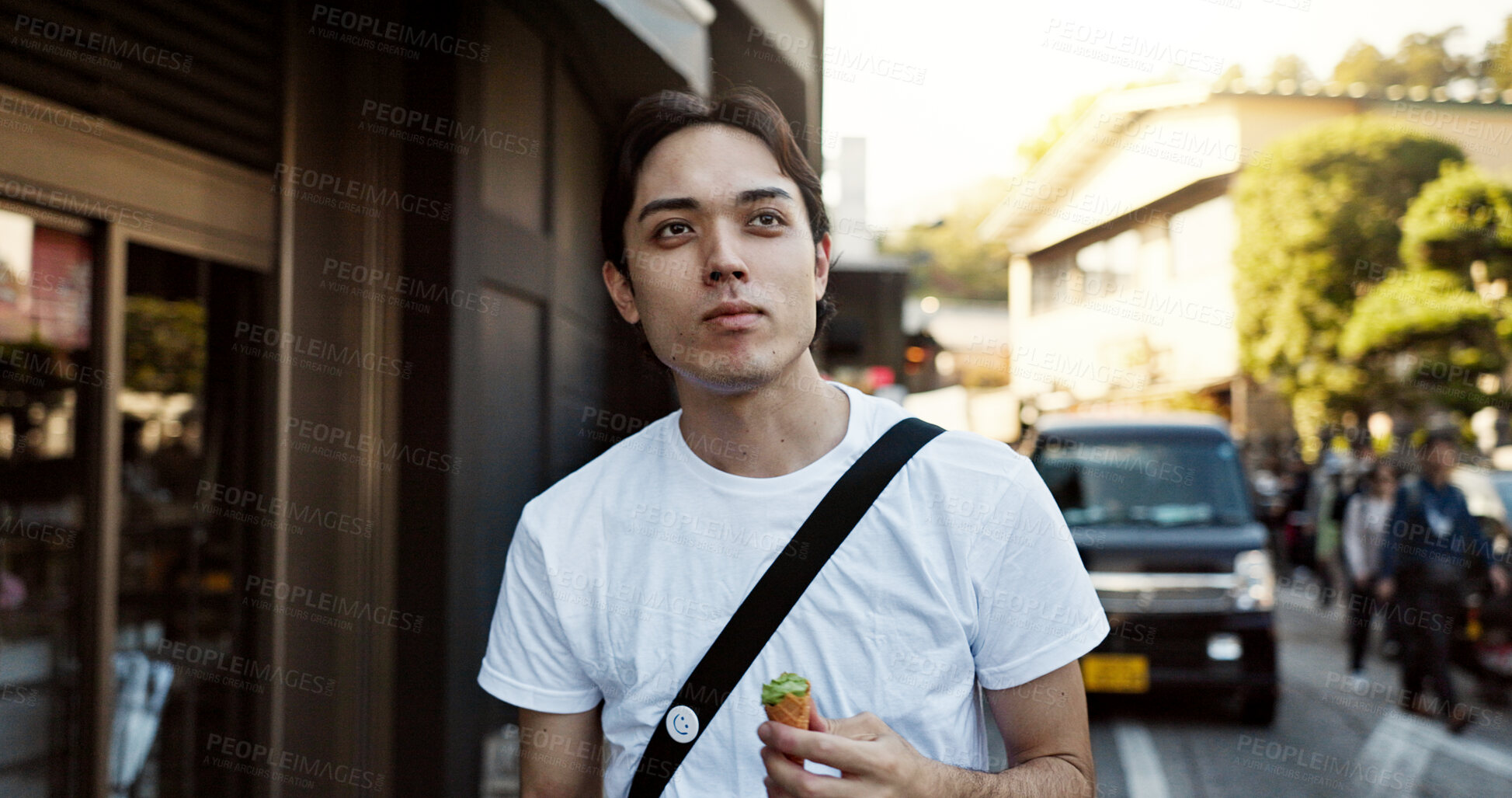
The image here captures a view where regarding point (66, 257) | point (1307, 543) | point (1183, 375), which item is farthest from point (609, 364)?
point (1183, 375)

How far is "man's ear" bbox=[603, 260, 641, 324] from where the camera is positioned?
91.3 inches

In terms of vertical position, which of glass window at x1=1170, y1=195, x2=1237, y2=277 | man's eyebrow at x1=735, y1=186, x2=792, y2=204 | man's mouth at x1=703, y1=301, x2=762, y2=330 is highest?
glass window at x1=1170, y1=195, x2=1237, y2=277

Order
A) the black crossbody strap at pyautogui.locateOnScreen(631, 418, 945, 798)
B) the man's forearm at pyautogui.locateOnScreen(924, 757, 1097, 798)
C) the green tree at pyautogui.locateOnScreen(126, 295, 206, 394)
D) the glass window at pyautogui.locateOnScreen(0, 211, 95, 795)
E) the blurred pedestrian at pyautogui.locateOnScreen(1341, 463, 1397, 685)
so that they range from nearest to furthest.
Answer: the man's forearm at pyautogui.locateOnScreen(924, 757, 1097, 798)
the black crossbody strap at pyautogui.locateOnScreen(631, 418, 945, 798)
the glass window at pyautogui.locateOnScreen(0, 211, 95, 795)
the green tree at pyautogui.locateOnScreen(126, 295, 206, 394)
the blurred pedestrian at pyautogui.locateOnScreen(1341, 463, 1397, 685)

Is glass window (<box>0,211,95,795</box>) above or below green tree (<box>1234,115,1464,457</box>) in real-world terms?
below

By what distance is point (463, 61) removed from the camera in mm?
4152

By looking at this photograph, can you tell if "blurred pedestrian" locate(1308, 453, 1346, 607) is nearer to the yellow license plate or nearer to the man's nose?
the yellow license plate

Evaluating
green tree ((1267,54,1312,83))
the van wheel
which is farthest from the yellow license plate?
green tree ((1267,54,1312,83))

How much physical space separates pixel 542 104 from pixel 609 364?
2438 millimetres

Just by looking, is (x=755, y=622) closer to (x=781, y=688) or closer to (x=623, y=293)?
(x=781, y=688)

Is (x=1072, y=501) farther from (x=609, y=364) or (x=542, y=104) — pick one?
(x=542, y=104)

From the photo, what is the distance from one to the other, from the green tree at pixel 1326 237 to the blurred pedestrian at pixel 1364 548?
394 inches

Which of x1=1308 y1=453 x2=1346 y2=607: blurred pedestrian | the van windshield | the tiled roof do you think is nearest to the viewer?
the van windshield

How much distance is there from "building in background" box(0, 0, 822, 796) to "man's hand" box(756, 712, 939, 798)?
1368 mm

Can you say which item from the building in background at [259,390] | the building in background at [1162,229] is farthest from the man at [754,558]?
the building in background at [1162,229]
